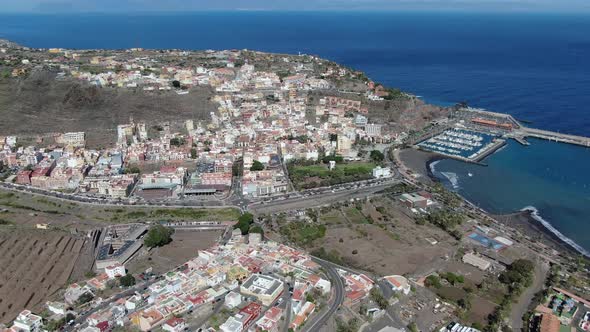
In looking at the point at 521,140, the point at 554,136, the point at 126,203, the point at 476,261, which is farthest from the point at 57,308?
the point at 554,136

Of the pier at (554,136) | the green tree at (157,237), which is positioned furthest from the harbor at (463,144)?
the green tree at (157,237)

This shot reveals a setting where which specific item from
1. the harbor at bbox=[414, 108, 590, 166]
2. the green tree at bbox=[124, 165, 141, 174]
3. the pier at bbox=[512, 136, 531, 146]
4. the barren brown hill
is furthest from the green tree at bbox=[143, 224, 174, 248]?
the pier at bbox=[512, 136, 531, 146]

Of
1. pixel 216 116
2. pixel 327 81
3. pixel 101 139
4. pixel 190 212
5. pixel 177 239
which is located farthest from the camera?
pixel 327 81

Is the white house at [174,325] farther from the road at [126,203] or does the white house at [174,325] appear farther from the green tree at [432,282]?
the road at [126,203]

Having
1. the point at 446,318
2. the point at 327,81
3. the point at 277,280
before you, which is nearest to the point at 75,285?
the point at 277,280

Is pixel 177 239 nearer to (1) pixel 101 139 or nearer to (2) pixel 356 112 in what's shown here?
(1) pixel 101 139

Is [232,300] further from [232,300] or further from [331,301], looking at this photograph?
[331,301]

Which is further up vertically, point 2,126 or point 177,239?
point 2,126

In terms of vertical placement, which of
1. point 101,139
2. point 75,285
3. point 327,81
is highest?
point 327,81
